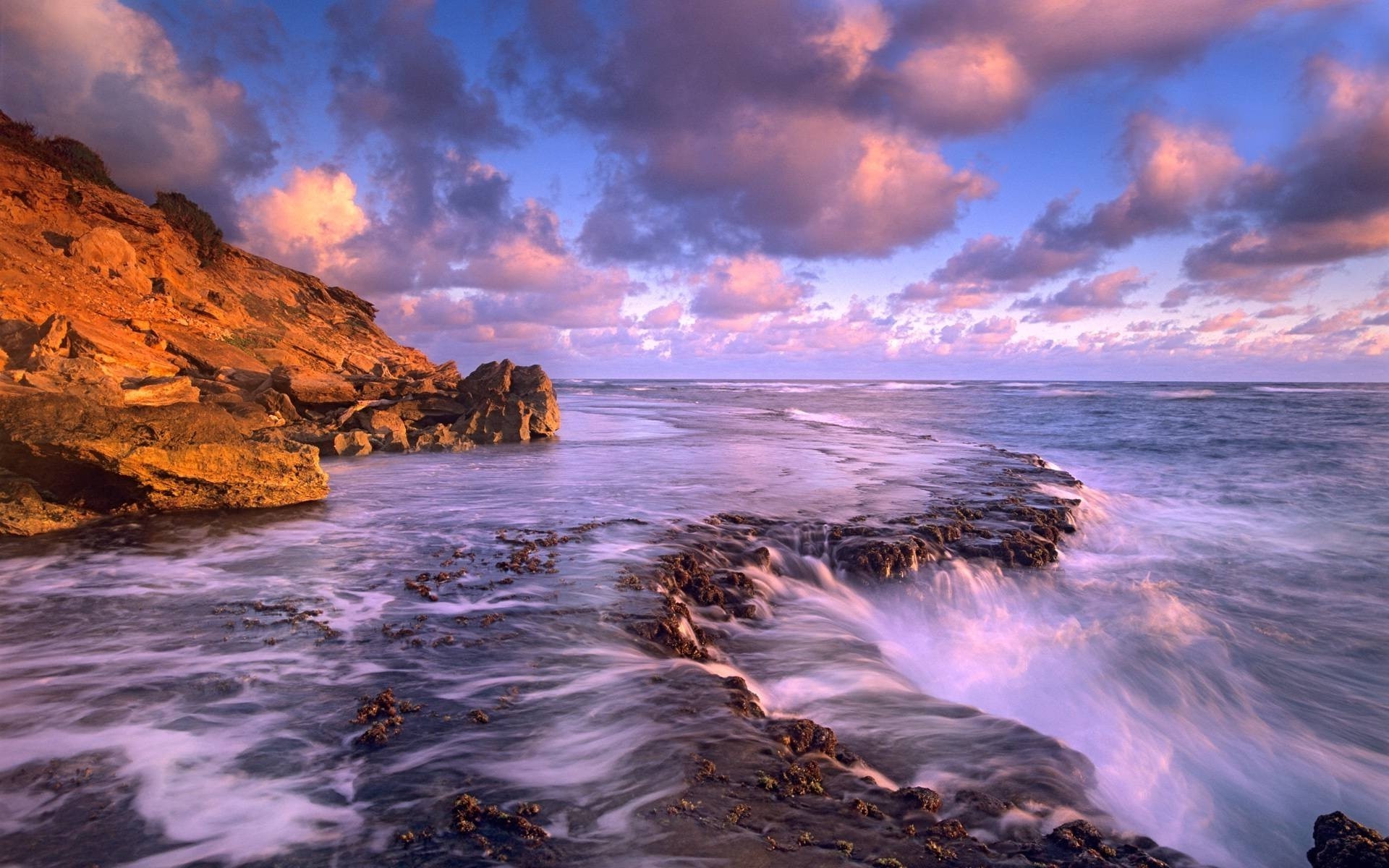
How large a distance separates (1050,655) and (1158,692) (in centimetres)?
97

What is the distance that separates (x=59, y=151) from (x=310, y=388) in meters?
20.3

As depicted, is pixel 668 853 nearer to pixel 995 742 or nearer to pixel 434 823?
pixel 434 823

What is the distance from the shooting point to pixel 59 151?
88.4 feet

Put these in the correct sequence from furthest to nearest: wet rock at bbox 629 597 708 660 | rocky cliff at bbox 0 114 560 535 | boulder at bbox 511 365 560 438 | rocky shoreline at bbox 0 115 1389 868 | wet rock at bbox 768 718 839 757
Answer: boulder at bbox 511 365 560 438, rocky cliff at bbox 0 114 560 535, wet rock at bbox 629 597 708 660, wet rock at bbox 768 718 839 757, rocky shoreline at bbox 0 115 1389 868

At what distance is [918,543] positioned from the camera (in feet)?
29.2

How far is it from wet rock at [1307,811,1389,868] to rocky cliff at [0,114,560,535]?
40.5 ft

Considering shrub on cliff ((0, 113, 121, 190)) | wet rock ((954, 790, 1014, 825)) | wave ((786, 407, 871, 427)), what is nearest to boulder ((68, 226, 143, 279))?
shrub on cliff ((0, 113, 121, 190))

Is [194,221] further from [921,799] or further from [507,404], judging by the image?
[921,799]

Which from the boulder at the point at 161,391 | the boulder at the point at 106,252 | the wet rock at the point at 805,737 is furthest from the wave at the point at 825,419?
the boulder at the point at 106,252

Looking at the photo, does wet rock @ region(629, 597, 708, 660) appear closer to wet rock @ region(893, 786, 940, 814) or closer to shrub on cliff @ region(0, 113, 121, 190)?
wet rock @ region(893, 786, 940, 814)

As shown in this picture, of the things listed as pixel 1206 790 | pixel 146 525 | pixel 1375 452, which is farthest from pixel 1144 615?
pixel 1375 452

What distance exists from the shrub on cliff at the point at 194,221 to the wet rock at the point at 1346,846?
4186cm

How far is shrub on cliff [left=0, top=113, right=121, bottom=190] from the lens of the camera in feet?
80.3

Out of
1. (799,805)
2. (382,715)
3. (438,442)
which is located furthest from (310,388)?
(799,805)
